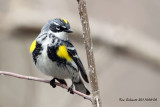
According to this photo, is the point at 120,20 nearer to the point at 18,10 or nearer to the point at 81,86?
the point at 18,10

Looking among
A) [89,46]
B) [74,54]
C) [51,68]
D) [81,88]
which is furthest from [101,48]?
[89,46]

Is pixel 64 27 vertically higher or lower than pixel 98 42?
higher

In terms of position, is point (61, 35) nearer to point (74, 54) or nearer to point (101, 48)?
point (74, 54)

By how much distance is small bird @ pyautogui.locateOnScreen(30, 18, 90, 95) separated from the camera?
3.42 m

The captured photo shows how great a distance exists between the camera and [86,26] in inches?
81.4

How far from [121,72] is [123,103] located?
53 cm

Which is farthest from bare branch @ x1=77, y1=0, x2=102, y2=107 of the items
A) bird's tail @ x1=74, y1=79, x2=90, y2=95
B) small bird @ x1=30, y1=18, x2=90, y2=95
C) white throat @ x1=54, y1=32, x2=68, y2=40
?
bird's tail @ x1=74, y1=79, x2=90, y2=95

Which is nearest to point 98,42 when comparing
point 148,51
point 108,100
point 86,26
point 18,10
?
point 148,51

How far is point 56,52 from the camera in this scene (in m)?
3.38

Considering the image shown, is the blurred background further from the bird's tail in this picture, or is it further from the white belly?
the white belly

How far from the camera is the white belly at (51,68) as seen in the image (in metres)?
3.44

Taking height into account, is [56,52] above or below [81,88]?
above

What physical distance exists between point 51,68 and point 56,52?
207 millimetres

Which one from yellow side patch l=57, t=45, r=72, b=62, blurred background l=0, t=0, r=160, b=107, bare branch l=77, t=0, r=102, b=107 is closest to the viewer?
bare branch l=77, t=0, r=102, b=107
